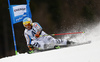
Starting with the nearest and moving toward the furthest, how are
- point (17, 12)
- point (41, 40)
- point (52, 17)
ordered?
point (41, 40) < point (17, 12) < point (52, 17)

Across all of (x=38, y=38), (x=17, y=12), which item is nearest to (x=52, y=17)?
(x=17, y=12)

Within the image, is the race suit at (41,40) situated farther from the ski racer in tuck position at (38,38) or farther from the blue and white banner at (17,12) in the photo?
the blue and white banner at (17,12)

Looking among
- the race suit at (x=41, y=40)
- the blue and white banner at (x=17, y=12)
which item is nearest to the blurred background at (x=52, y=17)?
the blue and white banner at (x=17, y=12)

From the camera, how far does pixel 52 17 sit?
27.8 ft

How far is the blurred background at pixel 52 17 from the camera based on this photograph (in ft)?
26.5

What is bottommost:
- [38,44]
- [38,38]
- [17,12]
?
[38,44]

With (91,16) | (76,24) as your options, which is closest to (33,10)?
(76,24)

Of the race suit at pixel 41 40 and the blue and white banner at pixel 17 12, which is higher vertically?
the blue and white banner at pixel 17 12

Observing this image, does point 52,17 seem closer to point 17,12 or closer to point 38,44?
point 17,12

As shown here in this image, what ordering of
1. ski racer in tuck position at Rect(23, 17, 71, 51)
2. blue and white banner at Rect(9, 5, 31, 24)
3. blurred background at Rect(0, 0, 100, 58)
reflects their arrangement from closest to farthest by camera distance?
1. ski racer in tuck position at Rect(23, 17, 71, 51)
2. blue and white banner at Rect(9, 5, 31, 24)
3. blurred background at Rect(0, 0, 100, 58)

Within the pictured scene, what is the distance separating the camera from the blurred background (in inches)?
317

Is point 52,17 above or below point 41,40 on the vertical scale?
above

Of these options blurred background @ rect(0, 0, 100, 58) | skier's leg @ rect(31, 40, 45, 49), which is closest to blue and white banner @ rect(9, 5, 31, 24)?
skier's leg @ rect(31, 40, 45, 49)

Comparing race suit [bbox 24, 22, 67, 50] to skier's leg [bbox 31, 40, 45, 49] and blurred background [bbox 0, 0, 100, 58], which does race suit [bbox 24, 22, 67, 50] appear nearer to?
skier's leg [bbox 31, 40, 45, 49]
